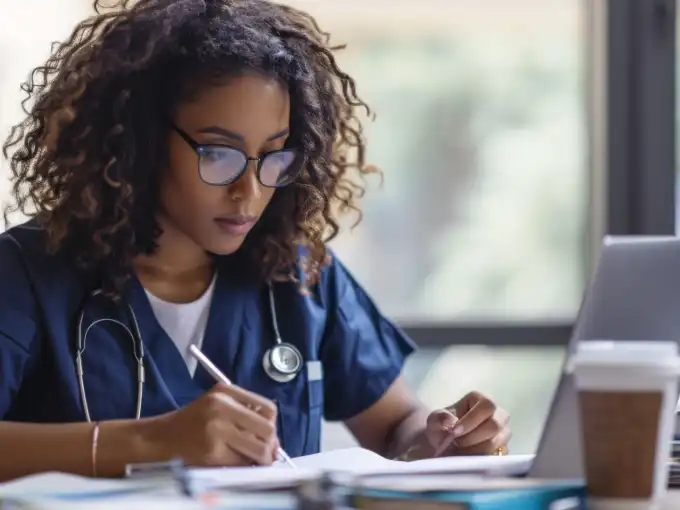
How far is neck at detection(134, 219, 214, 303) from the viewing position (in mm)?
1662

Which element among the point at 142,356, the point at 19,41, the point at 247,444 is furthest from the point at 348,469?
the point at 19,41

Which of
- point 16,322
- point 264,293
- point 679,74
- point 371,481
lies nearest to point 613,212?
point 679,74

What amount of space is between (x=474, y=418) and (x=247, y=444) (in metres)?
0.38

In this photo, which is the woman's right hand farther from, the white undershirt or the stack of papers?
the white undershirt

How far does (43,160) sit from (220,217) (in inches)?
11.6

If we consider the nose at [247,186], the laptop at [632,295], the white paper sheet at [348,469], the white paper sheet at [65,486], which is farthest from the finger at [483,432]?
the white paper sheet at [65,486]

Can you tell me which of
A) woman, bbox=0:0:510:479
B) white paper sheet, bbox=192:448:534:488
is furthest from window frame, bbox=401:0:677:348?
white paper sheet, bbox=192:448:534:488

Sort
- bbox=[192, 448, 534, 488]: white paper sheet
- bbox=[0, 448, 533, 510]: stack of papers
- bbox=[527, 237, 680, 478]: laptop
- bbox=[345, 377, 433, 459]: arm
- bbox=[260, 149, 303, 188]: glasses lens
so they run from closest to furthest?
1. bbox=[0, 448, 533, 510]: stack of papers
2. bbox=[192, 448, 534, 488]: white paper sheet
3. bbox=[527, 237, 680, 478]: laptop
4. bbox=[260, 149, 303, 188]: glasses lens
5. bbox=[345, 377, 433, 459]: arm

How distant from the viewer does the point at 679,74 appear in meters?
A: 2.86

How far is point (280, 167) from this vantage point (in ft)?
5.24

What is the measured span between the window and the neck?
1.31m

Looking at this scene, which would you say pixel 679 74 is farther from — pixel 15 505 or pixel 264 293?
pixel 15 505

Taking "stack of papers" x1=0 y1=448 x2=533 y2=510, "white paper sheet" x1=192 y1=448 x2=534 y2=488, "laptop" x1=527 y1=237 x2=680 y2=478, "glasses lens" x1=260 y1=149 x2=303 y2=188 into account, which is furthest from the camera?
"glasses lens" x1=260 y1=149 x2=303 y2=188

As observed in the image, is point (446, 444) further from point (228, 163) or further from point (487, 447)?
point (228, 163)
